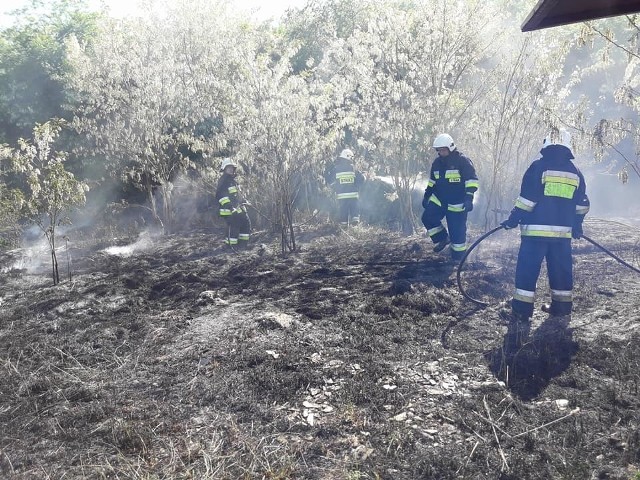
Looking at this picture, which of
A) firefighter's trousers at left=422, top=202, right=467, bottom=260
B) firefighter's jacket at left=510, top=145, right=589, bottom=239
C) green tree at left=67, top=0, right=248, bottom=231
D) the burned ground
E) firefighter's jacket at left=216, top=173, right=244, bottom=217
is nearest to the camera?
the burned ground

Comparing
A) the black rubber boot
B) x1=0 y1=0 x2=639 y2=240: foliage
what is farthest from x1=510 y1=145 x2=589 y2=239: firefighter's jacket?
the black rubber boot

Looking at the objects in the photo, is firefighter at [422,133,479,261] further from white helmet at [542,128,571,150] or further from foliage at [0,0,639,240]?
white helmet at [542,128,571,150]

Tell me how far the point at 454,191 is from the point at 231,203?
388cm

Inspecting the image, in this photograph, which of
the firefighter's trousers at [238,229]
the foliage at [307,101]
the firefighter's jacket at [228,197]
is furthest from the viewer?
the firefighter's trousers at [238,229]

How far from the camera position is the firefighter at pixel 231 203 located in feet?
29.7

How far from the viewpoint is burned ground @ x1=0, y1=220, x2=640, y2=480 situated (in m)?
2.91

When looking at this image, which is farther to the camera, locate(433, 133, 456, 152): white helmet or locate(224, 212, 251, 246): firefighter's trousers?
locate(224, 212, 251, 246): firefighter's trousers

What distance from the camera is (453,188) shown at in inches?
278

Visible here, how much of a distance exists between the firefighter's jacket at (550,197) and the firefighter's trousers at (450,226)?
6.70 feet

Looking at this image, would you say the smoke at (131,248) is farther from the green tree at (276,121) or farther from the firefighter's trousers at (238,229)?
the green tree at (276,121)

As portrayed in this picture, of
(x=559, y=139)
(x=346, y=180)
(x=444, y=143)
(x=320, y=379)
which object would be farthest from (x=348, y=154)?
(x=320, y=379)

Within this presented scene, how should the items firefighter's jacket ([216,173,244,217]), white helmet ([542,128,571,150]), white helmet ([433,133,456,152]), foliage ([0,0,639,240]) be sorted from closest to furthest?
white helmet ([542,128,571,150])
white helmet ([433,133,456,152])
foliage ([0,0,639,240])
firefighter's jacket ([216,173,244,217])

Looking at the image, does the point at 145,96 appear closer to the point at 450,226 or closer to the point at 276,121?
the point at 276,121

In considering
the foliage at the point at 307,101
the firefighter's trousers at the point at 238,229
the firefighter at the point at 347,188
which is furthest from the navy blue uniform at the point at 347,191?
the firefighter's trousers at the point at 238,229
